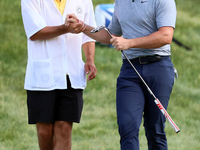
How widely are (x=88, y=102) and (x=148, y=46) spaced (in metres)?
4.19

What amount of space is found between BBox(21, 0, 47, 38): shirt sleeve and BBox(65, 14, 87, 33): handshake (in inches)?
9.5

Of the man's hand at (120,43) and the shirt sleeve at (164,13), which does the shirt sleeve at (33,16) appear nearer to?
the man's hand at (120,43)

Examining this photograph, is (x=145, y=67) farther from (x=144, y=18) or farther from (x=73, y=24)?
(x=73, y=24)

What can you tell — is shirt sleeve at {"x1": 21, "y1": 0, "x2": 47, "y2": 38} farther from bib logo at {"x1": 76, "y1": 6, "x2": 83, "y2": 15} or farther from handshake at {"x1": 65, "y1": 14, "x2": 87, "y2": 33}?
bib logo at {"x1": 76, "y1": 6, "x2": 83, "y2": 15}

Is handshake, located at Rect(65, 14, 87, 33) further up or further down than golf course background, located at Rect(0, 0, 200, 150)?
further up

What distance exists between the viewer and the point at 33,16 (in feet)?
11.1

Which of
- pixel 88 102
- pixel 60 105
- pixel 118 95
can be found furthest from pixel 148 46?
pixel 88 102

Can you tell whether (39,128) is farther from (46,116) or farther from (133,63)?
(133,63)

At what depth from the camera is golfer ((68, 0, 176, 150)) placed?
318cm

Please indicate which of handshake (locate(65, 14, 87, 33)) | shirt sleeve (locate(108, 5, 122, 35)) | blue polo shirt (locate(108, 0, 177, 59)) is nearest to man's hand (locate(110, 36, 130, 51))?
blue polo shirt (locate(108, 0, 177, 59))

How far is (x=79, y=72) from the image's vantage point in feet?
11.9

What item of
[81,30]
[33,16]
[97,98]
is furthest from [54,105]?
[97,98]

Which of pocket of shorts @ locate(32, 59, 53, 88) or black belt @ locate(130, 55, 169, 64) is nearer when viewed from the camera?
black belt @ locate(130, 55, 169, 64)

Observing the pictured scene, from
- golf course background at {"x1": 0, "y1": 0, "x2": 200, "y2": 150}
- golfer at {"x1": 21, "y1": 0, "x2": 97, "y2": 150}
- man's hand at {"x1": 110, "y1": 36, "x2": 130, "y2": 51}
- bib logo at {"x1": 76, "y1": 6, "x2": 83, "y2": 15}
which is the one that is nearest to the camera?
man's hand at {"x1": 110, "y1": 36, "x2": 130, "y2": 51}
